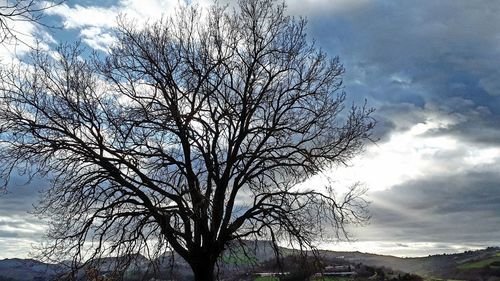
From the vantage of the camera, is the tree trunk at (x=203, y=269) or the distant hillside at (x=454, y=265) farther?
the distant hillside at (x=454, y=265)

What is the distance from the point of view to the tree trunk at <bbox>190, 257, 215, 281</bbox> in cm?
1675

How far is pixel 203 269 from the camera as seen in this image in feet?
55.1

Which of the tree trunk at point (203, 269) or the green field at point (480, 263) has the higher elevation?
the green field at point (480, 263)

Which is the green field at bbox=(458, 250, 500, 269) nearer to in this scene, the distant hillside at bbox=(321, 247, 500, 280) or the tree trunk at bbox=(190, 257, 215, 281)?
the distant hillside at bbox=(321, 247, 500, 280)

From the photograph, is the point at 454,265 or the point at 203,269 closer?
the point at 203,269

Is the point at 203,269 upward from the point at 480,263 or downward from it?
downward

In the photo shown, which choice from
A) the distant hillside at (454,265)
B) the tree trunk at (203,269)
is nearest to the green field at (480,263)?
the distant hillside at (454,265)

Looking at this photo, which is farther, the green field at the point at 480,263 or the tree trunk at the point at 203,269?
the green field at the point at 480,263

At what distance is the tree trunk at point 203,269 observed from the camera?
1675cm

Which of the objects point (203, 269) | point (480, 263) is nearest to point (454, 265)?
point (480, 263)

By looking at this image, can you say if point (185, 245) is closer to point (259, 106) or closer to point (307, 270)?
point (307, 270)

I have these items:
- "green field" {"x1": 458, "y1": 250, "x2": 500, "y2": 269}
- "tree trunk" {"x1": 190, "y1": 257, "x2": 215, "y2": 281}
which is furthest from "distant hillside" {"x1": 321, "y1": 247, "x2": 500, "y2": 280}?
"tree trunk" {"x1": 190, "y1": 257, "x2": 215, "y2": 281}

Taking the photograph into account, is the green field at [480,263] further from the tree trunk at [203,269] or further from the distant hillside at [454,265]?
Answer: the tree trunk at [203,269]

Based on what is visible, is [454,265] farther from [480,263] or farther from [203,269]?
[203,269]
